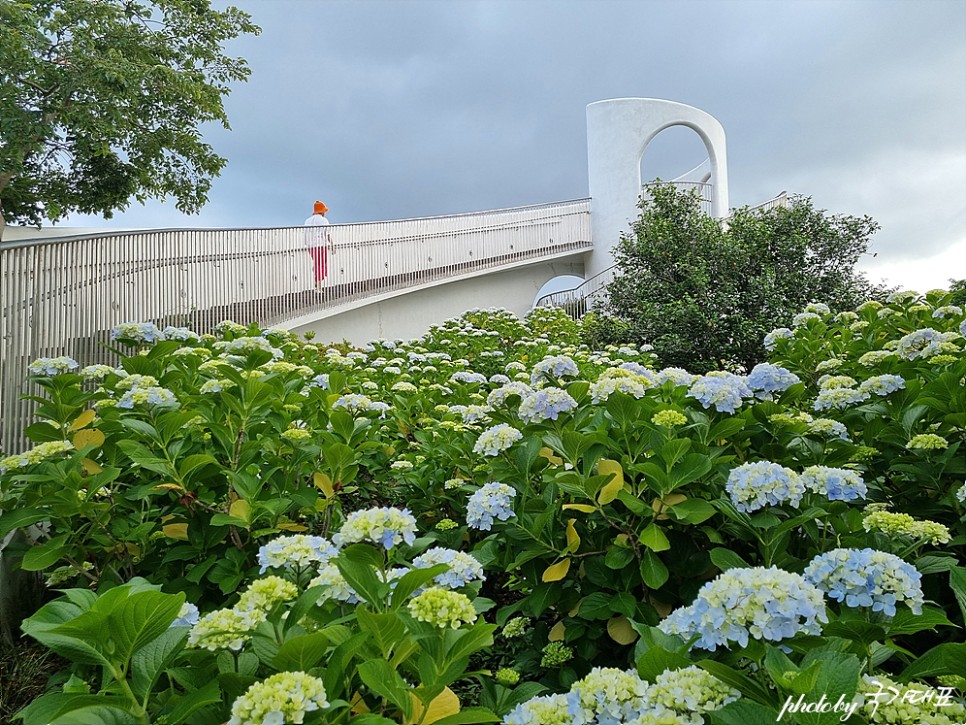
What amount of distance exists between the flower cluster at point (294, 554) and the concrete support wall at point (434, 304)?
12.1m

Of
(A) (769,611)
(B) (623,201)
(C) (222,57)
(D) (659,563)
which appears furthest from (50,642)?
(B) (623,201)

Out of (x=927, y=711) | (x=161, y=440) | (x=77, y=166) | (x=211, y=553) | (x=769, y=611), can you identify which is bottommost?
(x=211, y=553)

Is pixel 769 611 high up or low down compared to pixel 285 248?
down

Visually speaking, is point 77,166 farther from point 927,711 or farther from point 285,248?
point 927,711

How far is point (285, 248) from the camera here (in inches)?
486

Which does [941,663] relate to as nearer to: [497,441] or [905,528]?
[905,528]

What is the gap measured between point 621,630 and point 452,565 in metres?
0.77

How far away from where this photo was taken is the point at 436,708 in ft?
4.00

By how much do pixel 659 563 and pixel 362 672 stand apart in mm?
1219

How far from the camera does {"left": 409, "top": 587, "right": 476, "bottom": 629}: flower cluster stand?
1177 millimetres

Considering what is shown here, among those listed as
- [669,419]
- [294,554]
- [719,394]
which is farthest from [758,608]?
[719,394]

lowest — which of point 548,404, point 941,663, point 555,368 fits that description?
point 941,663

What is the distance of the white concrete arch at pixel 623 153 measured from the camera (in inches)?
835

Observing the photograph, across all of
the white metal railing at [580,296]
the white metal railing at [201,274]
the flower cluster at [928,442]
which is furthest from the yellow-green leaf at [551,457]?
the white metal railing at [580,296]
